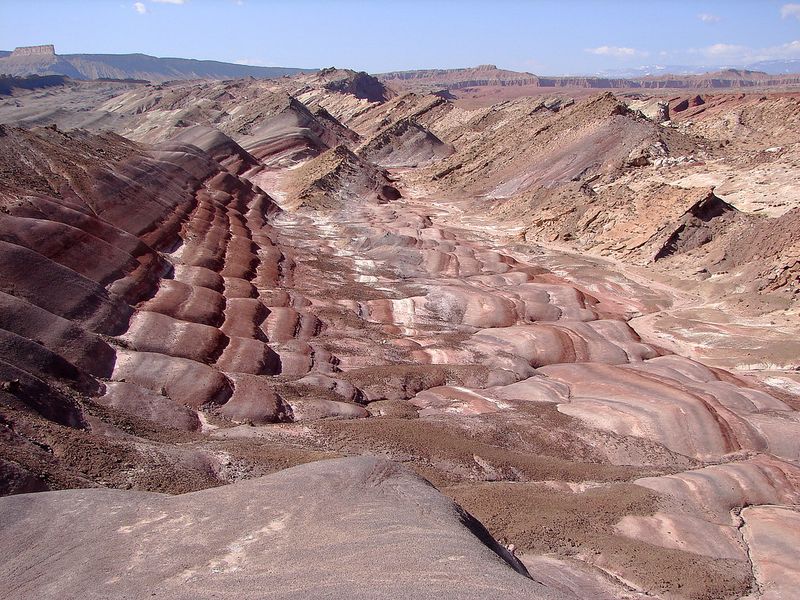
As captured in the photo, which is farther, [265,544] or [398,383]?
[398,383]

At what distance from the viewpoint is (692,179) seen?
39000 millimetres

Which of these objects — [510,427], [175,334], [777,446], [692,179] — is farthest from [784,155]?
[175,334]

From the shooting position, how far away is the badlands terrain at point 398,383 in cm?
773

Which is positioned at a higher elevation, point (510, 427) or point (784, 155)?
point (784, 155)

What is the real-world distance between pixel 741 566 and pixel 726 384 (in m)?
9.94

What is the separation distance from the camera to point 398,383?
17844mm

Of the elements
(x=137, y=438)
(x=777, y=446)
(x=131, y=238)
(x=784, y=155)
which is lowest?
(x=777, y=446)

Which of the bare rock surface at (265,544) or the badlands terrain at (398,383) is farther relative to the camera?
the badlands terrain at (398,383)

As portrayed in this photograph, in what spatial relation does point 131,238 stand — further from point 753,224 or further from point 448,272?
point 753,224

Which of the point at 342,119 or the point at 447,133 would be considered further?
the point at 342,119

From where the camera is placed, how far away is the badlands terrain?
25.3ft

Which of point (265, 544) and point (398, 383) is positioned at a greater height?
point (265, 544)

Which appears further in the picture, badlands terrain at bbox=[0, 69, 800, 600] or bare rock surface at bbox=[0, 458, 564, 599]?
badlands terrain at bbox=[0, 69, 800, 600]

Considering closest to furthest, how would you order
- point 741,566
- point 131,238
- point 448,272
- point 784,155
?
1. point 741,566
2. point 131,238
3. point 448,272
4. point 784,155
